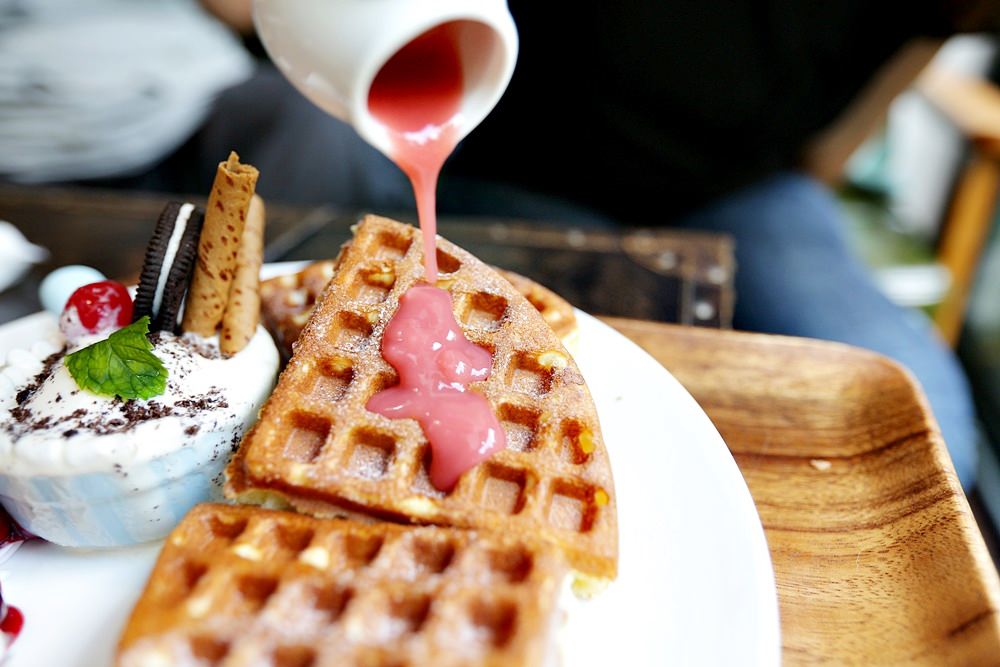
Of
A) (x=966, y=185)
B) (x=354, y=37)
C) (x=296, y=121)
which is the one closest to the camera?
(x=354, y=37)

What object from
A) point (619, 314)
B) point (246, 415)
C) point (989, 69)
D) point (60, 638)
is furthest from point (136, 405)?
point (989, 69)

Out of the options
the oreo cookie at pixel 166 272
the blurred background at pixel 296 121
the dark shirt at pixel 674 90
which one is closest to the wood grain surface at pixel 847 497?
the blurred background at pixel 296 121

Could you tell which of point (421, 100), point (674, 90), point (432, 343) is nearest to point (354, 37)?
point (421, 100)

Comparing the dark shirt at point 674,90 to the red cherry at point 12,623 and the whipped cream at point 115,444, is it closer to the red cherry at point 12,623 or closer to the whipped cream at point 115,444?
the whipped cream at point 115,444

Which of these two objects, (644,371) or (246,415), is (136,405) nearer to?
(246,415)

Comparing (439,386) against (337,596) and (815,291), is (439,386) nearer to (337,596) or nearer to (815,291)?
(337,596)

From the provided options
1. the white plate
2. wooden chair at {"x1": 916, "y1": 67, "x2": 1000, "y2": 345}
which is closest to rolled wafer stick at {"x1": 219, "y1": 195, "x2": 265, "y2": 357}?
the white plate

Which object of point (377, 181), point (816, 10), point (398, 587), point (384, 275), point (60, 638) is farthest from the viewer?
point (377, 181)
